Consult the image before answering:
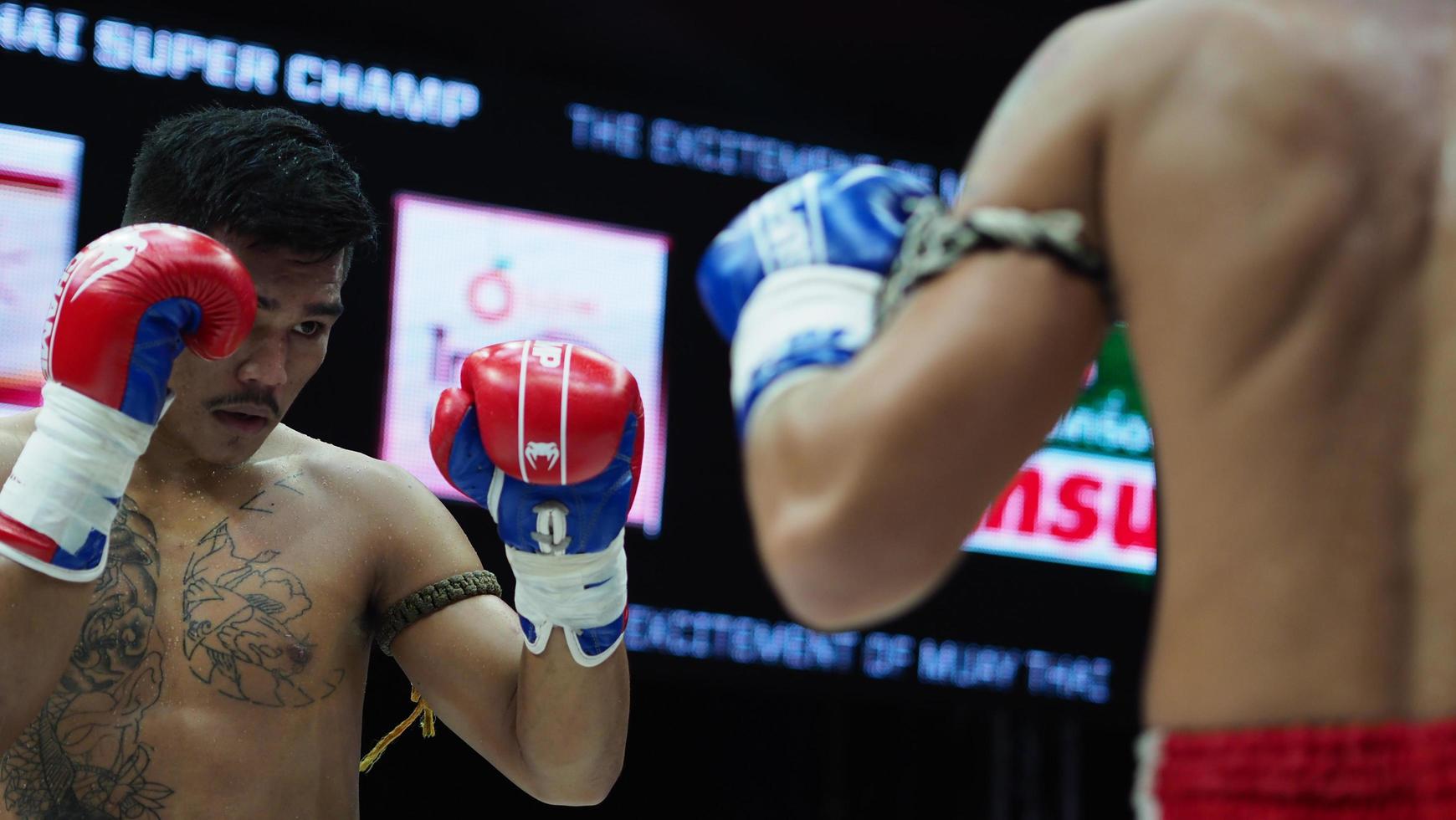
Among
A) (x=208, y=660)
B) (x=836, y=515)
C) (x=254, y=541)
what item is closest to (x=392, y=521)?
(x=254, y=541)

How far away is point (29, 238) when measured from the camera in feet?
9.53

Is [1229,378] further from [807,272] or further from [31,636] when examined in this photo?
[31,636]

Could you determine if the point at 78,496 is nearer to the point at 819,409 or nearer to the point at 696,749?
the point at 819,409

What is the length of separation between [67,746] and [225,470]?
0.39 metres

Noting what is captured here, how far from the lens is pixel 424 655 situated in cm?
200

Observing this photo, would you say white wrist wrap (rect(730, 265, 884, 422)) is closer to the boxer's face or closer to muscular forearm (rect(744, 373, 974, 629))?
muscular forearm (rect(744, 373, 974, 629))

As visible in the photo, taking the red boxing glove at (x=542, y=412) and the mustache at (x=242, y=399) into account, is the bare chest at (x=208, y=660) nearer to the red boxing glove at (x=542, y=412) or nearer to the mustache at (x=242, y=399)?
the mustache at (x=242, y=399)

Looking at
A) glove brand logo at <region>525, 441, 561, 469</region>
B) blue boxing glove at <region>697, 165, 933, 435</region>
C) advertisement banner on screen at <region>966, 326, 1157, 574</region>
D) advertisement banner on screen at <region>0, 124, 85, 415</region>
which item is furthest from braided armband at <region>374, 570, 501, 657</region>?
advertisement banner on screen at <region>966, 326, 1157, 574</region>

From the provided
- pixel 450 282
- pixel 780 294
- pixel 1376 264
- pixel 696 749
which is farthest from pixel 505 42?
pixel 1376 264

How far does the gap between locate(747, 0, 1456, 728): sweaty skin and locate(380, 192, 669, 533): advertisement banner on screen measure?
2115mm

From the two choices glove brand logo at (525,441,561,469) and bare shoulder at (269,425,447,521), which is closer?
glove brand logo at (525,441,561,469)

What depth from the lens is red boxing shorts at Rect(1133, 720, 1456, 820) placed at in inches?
33.9

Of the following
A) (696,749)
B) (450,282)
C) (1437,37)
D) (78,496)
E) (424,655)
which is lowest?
(696,749)

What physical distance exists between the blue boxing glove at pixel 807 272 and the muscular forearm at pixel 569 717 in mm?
Result: 820
